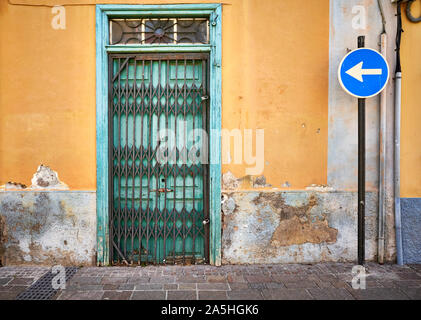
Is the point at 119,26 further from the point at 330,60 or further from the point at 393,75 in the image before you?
the point at 393,75

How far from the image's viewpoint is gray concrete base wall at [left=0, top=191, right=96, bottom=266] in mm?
4516

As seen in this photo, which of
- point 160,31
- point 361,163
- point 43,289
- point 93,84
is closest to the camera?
point 361,163

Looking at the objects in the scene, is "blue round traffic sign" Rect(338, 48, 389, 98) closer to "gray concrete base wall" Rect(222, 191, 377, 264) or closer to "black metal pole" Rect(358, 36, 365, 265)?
"black metal pole" Rect(358, 36, 365, 265)

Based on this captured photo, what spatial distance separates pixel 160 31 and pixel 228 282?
385 cm

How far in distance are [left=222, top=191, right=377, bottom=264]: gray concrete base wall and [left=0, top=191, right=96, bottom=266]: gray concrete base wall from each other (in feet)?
7.00

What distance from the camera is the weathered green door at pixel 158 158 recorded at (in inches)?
182

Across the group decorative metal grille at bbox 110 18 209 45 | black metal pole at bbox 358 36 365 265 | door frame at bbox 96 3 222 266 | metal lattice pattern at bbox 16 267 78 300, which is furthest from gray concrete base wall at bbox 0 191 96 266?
black metal pole at bbox 358 36 365 265

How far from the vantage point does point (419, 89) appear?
461 cm

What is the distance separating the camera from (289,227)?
15.0ft

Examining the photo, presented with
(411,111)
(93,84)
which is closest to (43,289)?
(93,84)

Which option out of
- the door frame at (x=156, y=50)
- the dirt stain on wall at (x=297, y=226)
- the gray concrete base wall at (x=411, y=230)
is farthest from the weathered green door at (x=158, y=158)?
the gray concrete base wall at (x=411, y=230)

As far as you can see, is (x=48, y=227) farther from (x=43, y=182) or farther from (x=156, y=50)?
(x=156, y=50)

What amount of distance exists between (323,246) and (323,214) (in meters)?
0.50
